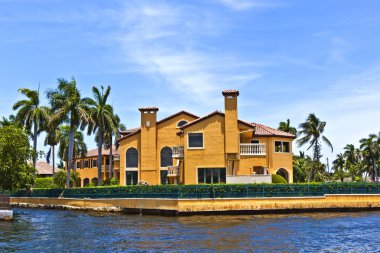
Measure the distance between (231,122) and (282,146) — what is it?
722cm

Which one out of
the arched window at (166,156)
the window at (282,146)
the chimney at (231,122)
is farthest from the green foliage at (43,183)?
the window at (282,146)

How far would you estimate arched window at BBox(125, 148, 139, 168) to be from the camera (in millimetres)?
59625

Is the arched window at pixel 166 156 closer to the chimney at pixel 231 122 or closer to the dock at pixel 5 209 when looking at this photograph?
the chimney at pixel 231 122

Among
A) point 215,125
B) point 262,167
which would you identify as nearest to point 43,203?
point 215,125

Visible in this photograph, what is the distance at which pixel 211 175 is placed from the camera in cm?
5169

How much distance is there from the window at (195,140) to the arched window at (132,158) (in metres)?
9.98

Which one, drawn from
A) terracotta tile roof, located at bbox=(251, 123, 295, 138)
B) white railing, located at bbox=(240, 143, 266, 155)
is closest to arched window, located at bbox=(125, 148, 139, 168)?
white railing, located at bbox=(240, 143, 266, 155)

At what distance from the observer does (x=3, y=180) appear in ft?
144

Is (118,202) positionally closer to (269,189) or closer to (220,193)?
(220,193)

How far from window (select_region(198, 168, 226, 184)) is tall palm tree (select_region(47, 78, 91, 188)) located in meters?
17.0

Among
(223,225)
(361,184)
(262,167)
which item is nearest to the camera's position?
(223,225)

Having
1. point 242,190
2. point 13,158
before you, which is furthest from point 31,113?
point 242,190

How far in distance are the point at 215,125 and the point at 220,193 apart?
11.3 meters

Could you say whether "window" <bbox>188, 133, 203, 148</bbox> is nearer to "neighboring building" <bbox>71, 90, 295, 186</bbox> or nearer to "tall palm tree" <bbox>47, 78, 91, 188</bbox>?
"neighboring building" <bbox>71, 90, 295, 186</bbox>
